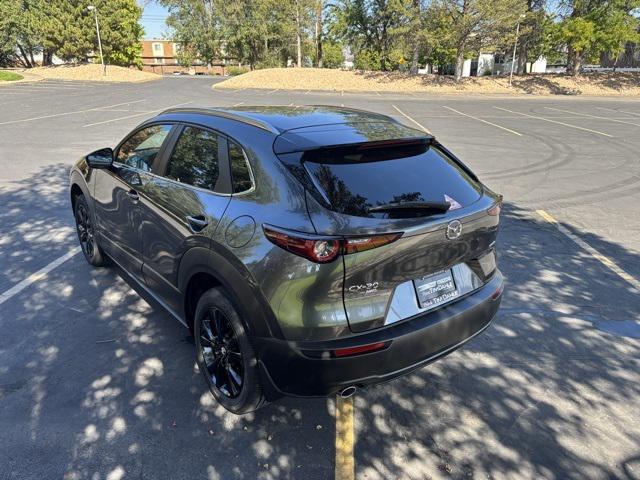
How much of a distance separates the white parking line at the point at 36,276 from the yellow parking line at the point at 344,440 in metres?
3.14

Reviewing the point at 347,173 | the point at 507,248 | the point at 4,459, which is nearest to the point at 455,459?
the point at 347,173

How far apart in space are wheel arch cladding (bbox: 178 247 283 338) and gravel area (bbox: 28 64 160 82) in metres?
46.5

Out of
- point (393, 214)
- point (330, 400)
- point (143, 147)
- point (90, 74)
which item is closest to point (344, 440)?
point (330, 400)

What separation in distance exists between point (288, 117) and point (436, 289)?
4.67 feet

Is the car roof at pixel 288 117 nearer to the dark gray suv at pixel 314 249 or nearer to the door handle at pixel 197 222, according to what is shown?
the dark gray suv at pixel 314 249

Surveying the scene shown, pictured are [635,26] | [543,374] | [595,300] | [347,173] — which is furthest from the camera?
[635,26]

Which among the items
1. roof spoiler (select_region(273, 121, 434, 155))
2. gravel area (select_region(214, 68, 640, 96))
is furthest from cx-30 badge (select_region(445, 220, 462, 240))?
gravel area (select_region(214, 68, 640, 96))

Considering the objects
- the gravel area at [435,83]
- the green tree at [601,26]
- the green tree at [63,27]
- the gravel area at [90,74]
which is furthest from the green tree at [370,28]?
the green tree at [63,27]

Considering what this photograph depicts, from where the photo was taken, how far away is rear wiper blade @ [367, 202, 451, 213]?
7.58ft

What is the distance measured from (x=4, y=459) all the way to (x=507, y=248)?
4.90m

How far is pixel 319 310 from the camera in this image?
2.19 metres

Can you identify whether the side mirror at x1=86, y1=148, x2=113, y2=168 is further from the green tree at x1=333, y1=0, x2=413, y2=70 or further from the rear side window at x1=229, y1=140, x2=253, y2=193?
the green tree at x1=333, y1=0, x2=413, y2=70

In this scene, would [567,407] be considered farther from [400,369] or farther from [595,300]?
[595,300]

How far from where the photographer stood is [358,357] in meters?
2.25
